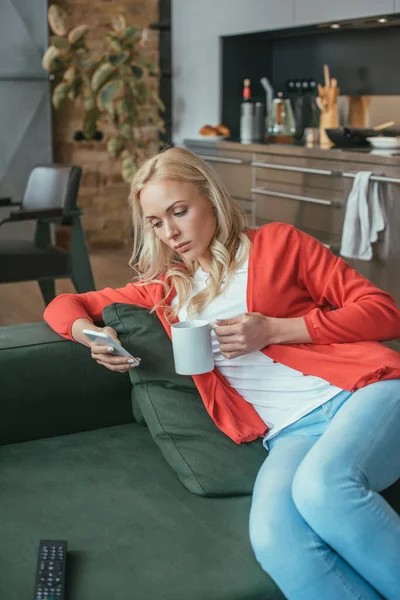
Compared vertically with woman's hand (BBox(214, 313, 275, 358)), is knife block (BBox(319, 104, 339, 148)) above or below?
above

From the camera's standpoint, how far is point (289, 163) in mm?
4426

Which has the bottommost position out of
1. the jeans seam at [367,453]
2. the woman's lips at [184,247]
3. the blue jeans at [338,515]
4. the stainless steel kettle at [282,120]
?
the blue jeans at [338,515]

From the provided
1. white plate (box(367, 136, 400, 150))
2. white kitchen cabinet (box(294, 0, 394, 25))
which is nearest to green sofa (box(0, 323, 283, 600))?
white plate (box(367, 136, 400, 150))

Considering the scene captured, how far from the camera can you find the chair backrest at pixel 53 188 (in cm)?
416

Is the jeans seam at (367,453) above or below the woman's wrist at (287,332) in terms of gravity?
below

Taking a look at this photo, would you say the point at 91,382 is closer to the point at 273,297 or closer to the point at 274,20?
the point at 273,297

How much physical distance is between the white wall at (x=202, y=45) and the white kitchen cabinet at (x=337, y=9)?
19 centimetres

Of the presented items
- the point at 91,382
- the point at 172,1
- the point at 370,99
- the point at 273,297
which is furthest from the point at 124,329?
the point at 172,1

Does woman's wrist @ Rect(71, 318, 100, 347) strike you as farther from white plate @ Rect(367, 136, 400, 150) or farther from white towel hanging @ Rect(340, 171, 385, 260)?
white plate @ Rect(367, 136, 400, 150)

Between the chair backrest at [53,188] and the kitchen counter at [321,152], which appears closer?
the kitchen counter at [321,152]

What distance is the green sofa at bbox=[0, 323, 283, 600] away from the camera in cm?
141

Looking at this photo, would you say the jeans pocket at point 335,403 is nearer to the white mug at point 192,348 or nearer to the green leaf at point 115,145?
the white mug at point 192,348

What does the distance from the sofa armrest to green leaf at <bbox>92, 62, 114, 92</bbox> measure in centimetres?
389

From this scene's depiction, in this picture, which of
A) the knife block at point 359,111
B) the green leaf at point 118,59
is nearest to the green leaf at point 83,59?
the green leaf at point 118,59
